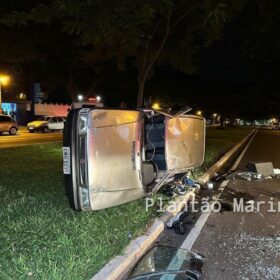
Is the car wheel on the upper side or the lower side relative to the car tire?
lower

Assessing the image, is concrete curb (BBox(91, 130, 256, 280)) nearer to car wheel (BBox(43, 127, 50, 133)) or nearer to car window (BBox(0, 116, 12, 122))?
car window (BBox(0, 116, 12, 122))

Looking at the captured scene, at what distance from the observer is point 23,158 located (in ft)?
43.5

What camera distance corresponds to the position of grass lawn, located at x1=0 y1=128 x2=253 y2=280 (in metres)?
4.20

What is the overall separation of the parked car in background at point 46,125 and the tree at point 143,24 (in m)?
19.0

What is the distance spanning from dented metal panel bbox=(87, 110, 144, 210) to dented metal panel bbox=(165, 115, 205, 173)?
1.30 metres

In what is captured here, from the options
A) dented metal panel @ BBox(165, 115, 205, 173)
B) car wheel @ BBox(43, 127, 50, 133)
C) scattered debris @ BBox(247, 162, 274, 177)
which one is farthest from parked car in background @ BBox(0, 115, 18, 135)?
Answer: dented metal panel @ BBox(165, 115, 205, 173)

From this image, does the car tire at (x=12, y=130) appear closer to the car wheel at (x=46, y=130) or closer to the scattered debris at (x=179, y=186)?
the car wheel at (x=46, y=130)

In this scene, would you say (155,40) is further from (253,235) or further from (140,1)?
(253,235)

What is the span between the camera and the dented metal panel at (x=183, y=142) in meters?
7.46

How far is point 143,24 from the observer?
9.95m

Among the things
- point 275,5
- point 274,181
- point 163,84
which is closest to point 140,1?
point 275,5

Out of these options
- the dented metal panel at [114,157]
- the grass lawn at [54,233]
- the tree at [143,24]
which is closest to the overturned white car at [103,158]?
the dented metal panel at [114,157]

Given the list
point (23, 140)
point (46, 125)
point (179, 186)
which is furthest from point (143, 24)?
point (46, 125)

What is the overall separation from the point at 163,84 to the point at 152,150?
50.1 metres
